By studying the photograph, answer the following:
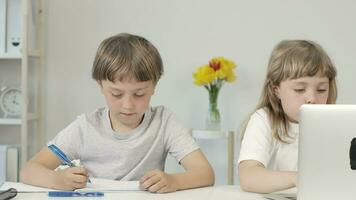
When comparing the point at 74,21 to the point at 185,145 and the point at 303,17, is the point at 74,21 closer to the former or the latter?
the point at 303,17

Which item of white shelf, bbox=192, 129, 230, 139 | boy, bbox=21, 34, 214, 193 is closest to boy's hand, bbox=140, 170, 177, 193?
boy, bbox=21, 34, 214, 193

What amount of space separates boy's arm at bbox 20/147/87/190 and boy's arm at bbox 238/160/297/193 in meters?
0.39

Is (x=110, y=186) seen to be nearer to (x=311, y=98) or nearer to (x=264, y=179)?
(x=264, y=179)

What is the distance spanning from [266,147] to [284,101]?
137 millimetres

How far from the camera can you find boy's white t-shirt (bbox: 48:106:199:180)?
157cm

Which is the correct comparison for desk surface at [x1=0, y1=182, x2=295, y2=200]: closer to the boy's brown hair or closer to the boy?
the boy

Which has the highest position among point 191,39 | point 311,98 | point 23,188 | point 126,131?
point 191,39

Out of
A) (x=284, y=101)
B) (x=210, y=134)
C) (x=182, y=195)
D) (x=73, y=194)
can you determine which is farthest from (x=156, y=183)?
(x=210, y=134)

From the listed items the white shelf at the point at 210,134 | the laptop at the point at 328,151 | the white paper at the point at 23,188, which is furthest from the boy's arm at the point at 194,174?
the white shelf at the point at 210,134

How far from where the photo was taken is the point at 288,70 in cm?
149

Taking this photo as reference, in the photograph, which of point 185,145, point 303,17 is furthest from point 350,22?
point 185,145

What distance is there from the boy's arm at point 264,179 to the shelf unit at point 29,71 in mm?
1498

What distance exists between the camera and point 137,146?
158cm

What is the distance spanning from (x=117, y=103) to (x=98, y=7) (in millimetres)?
1432
